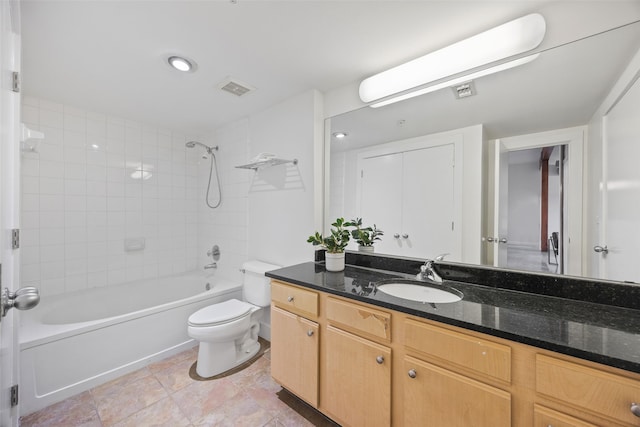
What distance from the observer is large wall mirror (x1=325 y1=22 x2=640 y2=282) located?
107 centimetres

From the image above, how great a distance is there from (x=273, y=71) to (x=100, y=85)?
1.39 m

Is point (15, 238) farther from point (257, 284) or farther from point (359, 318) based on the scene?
point (359, 318)

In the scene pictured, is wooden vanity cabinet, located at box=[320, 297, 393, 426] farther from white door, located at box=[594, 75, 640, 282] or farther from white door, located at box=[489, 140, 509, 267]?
white door, located at box=[594, 75, 640, 282]

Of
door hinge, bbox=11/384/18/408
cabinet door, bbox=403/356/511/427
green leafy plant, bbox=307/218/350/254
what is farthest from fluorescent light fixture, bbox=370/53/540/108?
door hinge, bbox=11/384/18/408

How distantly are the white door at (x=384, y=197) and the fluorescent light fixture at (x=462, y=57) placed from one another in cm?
44

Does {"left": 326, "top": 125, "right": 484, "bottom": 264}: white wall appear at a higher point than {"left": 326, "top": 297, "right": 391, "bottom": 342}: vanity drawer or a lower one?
higher

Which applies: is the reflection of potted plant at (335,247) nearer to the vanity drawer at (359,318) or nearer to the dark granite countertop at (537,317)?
the dark granite countertop at (537,317)

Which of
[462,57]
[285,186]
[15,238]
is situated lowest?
[15,238]

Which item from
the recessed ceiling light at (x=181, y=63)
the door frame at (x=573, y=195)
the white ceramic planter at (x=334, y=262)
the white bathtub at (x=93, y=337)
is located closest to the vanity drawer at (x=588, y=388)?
the door frame at (x=573, y=195)

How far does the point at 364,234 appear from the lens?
1.78m

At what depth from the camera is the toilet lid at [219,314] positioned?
5.95 ft

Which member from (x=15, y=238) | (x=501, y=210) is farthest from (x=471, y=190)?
(x=15, y=238)

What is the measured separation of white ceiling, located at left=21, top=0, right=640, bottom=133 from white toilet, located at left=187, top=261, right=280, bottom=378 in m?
1.59

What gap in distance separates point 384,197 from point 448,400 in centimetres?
114
